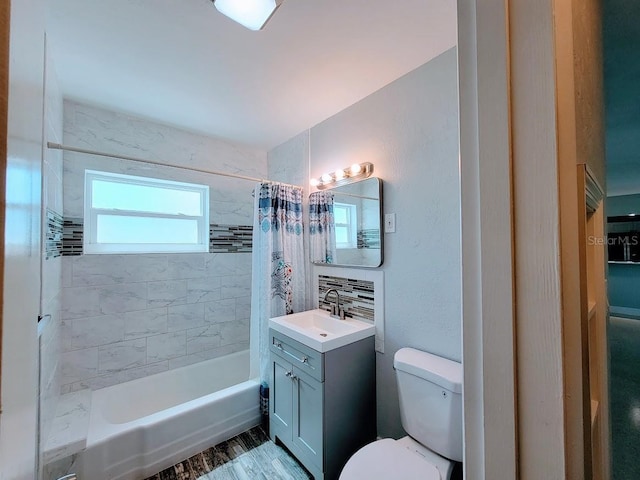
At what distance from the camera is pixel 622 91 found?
5.61ft

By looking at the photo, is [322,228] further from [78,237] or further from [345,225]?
[78,237]

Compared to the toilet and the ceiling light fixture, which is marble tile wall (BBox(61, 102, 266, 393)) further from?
the toilet

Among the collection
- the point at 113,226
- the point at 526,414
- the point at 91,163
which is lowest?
the point at 526,414

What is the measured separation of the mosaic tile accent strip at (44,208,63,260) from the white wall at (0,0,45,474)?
1.30 metres

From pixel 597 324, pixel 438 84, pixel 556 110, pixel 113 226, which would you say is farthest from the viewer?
pixel 113 226

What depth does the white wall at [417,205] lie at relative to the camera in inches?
57.6

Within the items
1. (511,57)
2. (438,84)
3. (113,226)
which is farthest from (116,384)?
(438,84)

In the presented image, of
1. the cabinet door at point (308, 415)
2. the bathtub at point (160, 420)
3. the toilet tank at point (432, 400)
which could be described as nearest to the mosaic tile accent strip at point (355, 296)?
the toilet tank at point (432, 400)

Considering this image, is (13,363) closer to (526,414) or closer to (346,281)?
(526,414)

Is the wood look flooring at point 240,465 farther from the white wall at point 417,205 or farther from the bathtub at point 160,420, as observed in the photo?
the white wall at point 417,205

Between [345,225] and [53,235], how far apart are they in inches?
76.9

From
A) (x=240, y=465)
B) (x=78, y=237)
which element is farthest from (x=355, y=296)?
(x=78, y=237)

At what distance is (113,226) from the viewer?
2.27 meters

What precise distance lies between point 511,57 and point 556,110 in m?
0.11
